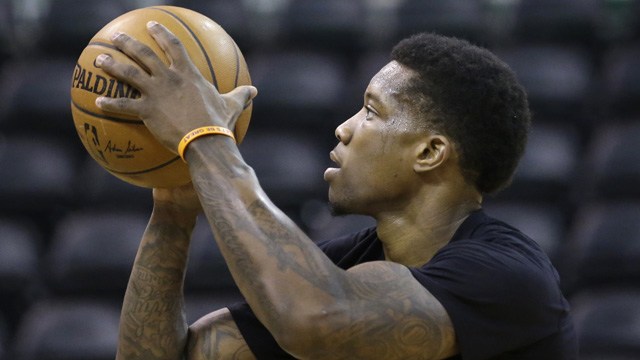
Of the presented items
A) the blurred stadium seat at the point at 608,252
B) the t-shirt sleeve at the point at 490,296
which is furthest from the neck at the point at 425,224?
the blurred stadium seat at the point at 608,252

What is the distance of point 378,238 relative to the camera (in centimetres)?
339

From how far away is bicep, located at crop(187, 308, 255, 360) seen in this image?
3357mm

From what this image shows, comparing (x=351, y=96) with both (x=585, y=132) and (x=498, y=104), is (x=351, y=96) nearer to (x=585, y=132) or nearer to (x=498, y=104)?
(x=585, y=132)

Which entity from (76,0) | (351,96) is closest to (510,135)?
(351,96)

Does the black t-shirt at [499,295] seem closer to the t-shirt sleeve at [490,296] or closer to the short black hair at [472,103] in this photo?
the t-shirt sleeve at [490,296]

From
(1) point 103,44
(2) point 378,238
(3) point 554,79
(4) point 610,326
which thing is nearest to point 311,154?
(3) point 554,79

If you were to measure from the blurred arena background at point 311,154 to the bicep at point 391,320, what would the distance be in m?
2.88

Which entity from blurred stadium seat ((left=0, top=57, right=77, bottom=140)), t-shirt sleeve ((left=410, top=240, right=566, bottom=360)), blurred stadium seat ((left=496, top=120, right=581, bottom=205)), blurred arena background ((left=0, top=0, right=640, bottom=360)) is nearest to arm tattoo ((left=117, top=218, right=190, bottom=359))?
t-shirt sleeve ((left=410, top=240, right=566, bottom=360))

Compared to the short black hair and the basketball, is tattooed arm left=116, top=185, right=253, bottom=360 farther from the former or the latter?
the short black hair

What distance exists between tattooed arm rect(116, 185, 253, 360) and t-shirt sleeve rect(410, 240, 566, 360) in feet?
2.39

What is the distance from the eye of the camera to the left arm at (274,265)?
2729 millimetres

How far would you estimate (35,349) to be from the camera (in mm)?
5863

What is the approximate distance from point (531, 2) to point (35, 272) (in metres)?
2.96

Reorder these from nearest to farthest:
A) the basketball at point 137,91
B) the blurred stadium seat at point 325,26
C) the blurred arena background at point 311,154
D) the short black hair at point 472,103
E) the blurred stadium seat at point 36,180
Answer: the basketball at point 137,91
the short black hair at point 472,103
the blurred arena background at point 311,154
the blurred stadium seat at point 36,180
the blurred stadium seat at point 325,26
